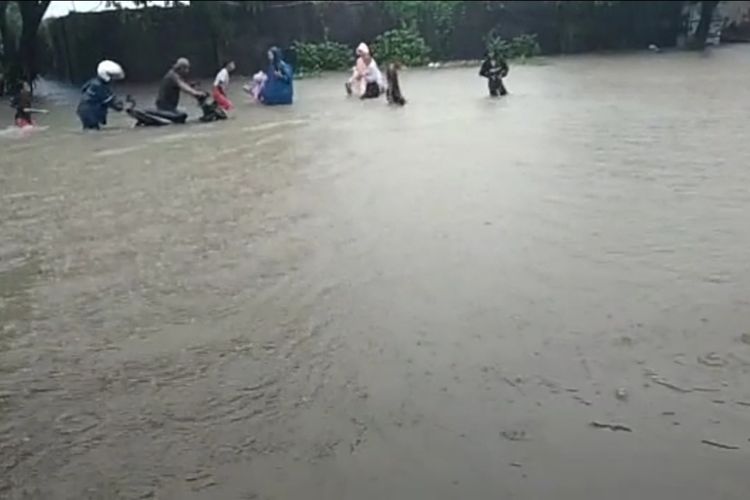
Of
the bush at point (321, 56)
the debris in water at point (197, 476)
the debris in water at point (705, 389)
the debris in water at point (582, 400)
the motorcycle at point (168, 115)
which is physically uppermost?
the debris in water at point (705, 389)

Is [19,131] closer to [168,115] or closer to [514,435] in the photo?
[168,115]

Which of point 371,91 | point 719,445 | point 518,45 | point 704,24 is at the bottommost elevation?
point 518,45

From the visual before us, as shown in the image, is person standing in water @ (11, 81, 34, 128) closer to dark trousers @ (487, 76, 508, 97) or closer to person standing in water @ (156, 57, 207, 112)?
person standing in water @ (156, 57, 207, 112)

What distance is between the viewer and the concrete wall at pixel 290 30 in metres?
30.3

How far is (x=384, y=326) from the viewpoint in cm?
581

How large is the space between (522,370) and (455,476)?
1151mm

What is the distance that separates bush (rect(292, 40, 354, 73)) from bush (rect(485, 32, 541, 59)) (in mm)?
4375

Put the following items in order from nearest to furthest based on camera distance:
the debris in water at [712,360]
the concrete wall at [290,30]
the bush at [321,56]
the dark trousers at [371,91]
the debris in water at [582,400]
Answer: the debris in water at [582,400]
the debris in water at [712,360]
the dark trousers at [371,91]
the concrete wall at [290,30]
the bush at [321,56]

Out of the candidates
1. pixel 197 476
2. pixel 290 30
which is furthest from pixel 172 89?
pixel 290 30

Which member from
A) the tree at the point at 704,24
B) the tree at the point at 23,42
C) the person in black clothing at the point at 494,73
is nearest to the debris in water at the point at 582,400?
the person in black clothing at the point at 494,73

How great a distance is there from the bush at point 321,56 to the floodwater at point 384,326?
19335 mm

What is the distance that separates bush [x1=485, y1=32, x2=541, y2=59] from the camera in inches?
1248

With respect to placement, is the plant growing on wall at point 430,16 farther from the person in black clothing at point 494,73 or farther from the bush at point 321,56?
the person in black clothing at point 494,73

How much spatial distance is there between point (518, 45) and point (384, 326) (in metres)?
27.3
